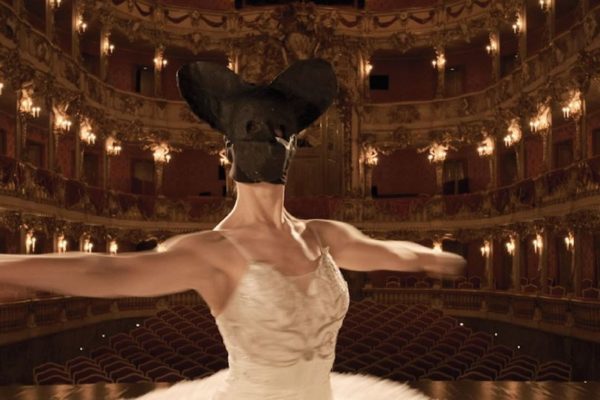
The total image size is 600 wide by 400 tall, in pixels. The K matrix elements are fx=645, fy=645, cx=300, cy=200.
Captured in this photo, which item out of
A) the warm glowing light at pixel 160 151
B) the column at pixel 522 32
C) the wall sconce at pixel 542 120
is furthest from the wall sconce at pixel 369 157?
the warm glowing light at pixel 160 151

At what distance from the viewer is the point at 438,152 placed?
94.9ft

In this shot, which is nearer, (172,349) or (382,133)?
(172,349)

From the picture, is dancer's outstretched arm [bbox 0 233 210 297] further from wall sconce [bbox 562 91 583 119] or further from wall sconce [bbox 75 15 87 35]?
wall sconce [bbox 75 15 87 35]

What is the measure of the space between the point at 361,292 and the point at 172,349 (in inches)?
666

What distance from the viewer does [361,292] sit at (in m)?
26.8

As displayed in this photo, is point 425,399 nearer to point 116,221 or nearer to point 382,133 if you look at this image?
point 116,221

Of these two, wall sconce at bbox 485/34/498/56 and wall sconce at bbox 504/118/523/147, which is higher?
wall sconce at bbox 485/34/498/56

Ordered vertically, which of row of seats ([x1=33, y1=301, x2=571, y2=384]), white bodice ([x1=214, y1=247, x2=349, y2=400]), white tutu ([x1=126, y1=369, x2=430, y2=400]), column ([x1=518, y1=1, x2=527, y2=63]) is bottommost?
row of seats ([x1=33, y1=301, x2=571, y2=384])

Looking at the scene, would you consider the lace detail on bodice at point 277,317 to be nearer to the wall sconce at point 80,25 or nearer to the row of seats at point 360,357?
the row of seats at point 360,357

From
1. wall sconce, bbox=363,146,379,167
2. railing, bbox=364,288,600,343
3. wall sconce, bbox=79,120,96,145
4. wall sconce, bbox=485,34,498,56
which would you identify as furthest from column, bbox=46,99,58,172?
wall sconce, bbox=485,34,498,56

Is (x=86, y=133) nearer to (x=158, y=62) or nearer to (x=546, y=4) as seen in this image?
(x=158, y=62)

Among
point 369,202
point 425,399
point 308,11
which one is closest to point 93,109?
point 308,11

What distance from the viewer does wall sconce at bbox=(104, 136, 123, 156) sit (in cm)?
2705

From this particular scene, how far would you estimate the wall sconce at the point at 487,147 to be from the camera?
27.1 meters
